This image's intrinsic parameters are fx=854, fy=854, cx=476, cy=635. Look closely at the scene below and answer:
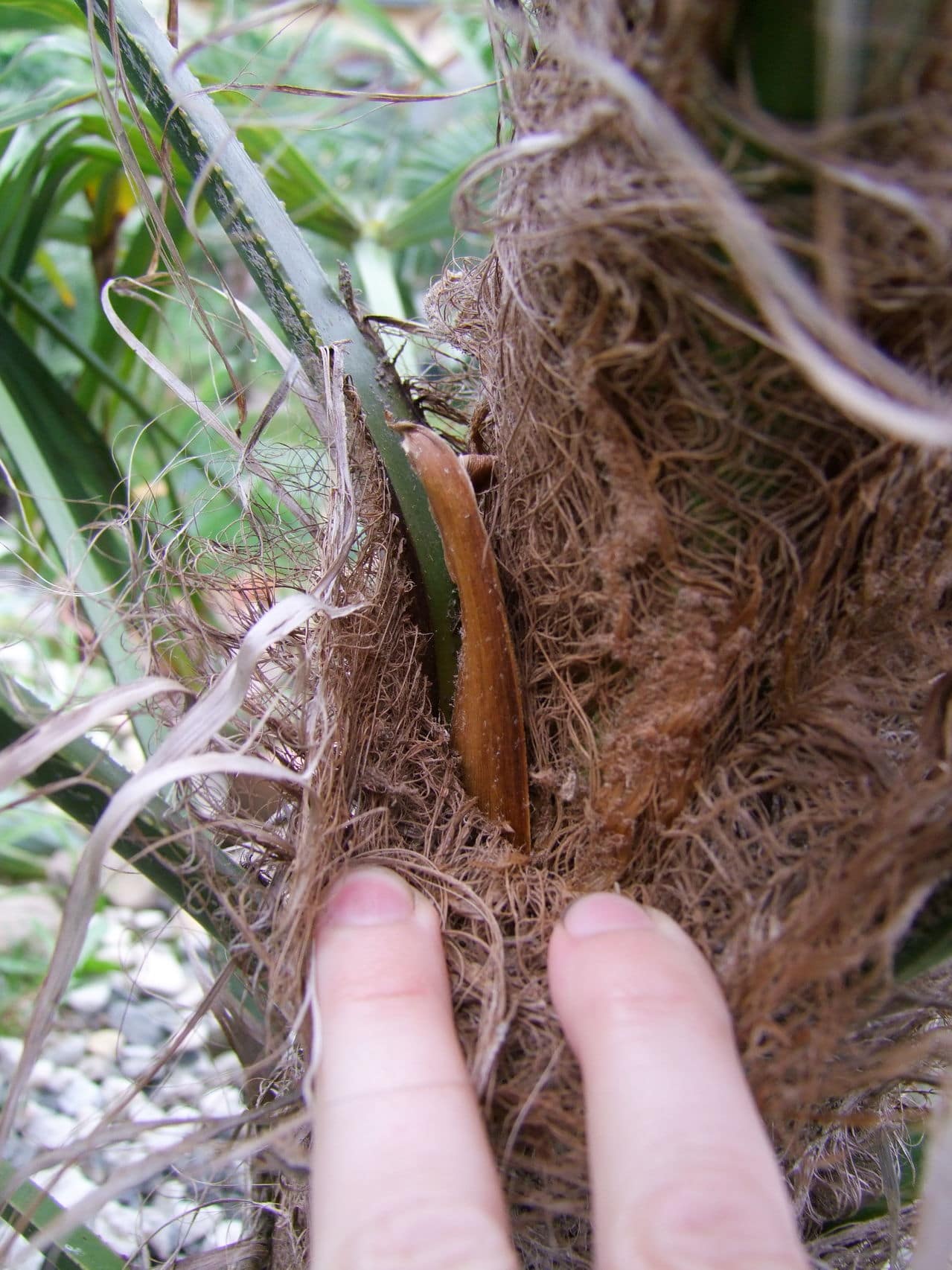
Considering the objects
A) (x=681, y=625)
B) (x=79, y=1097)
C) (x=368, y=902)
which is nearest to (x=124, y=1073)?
(x=79, y=1097)

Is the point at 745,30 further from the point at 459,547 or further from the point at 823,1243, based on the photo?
the point at 823,1243

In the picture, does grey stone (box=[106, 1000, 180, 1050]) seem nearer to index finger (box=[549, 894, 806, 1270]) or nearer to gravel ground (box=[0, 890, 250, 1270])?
gravel ground (box=[0, 890, 250, 1270])

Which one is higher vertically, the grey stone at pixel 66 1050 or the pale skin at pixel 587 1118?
the grey stone at pixel 66 1050

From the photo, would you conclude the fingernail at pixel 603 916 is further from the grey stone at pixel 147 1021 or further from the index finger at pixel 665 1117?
the grey stone at pixel 147 1021

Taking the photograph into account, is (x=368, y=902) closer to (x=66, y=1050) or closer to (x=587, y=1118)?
(x=587, y=1118)

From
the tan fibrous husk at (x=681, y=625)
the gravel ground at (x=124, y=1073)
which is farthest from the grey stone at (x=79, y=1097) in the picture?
the tan fibrous husk at (x=681, y=625)

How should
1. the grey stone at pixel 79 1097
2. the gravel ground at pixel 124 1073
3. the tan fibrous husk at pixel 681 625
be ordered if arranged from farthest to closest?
the grey stone at pixel 79 1097, the gravel ground at pixel 124 1073, the tan fibrous husk at pixel 681 625
